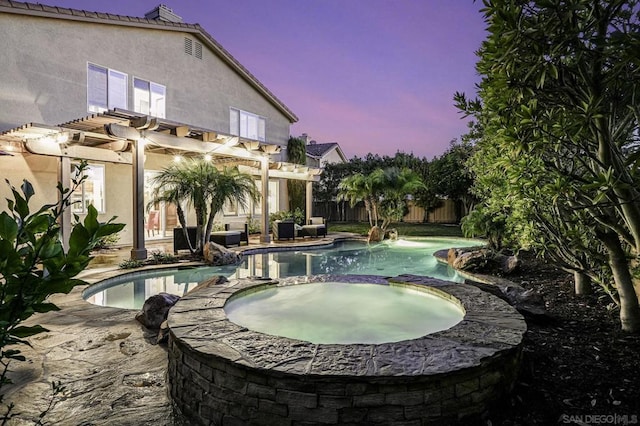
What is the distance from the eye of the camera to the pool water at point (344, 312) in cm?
400

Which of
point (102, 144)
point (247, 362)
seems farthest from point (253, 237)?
point (247, 362)

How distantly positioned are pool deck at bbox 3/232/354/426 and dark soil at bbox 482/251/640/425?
2.60m

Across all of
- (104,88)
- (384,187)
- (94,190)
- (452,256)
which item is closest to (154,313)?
(452,256)

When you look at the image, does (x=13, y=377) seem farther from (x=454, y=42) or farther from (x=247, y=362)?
(x=454, y=42)

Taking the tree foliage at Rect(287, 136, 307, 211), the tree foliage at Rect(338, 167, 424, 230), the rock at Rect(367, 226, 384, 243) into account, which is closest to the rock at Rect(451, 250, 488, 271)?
the rock at Rect(367, 226, 384, 243)

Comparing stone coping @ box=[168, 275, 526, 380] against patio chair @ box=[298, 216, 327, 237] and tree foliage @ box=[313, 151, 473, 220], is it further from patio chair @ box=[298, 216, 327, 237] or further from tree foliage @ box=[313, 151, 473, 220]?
tree foliage @ box=[313, 151, 473, 220]

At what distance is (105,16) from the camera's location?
11.6 metres

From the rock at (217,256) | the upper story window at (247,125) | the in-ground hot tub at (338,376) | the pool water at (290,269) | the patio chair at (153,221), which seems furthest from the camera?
the upper story window at (247,125)

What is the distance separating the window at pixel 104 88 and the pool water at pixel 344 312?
392 inches

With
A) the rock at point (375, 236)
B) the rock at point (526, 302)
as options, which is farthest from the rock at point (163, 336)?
the rock at point (375, 236)

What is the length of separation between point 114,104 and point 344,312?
11158 mm

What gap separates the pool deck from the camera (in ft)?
9.47

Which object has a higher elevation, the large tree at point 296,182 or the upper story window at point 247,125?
the upper story window at point 247,125

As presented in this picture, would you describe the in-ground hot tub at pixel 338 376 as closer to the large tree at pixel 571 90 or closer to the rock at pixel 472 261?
the large tree at pixel 571 90
